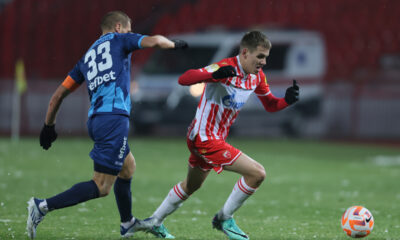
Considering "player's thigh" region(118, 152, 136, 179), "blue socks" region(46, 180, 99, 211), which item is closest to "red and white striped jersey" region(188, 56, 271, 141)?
"player's thigh" region(118, 152, 136, 179)

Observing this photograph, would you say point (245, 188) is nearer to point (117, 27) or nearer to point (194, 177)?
point (194, 177)

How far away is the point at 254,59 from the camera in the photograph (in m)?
6.49

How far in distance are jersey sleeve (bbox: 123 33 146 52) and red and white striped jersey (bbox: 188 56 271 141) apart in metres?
0.88

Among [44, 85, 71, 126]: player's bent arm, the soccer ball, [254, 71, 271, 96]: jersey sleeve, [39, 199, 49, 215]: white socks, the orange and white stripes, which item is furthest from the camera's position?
[254, 71, 271, 96]: jersey sleeve

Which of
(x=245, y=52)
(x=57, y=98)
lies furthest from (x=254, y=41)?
(x=57, y=98)

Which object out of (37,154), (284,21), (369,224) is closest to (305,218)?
(369,224)

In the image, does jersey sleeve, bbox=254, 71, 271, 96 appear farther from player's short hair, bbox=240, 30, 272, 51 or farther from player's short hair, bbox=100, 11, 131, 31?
player's short hair, bbox=100, 11, 131, 31

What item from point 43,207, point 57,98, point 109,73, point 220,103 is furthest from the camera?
point 220,103

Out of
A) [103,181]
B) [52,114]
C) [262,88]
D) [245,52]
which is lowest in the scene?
[103,181]

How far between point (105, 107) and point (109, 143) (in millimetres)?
315

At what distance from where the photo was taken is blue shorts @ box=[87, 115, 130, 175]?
19.6 ft

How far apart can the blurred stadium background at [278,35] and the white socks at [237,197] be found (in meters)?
13.4

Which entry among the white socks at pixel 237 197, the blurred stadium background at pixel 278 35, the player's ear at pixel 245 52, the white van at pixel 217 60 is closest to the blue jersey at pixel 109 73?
the player's ear at pixel 245 52

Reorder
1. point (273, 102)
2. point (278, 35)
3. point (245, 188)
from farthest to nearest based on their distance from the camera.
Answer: point (278, 35)
point (273, 102)
point (245, 188)
